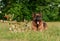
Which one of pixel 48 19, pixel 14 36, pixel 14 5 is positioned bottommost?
pixel 48 19

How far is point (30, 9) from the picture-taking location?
15398 mm

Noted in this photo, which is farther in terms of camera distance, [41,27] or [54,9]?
[54,9]

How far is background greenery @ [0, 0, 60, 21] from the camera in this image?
14.9m

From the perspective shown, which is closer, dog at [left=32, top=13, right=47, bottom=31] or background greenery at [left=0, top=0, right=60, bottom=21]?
dog at [left=32, top=13, right=47, bottom=31]

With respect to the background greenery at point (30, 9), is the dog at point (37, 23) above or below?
above

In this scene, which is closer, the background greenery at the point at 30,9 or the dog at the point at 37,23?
the dog at the point at 37,23

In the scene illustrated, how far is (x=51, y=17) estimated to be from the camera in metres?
15.3

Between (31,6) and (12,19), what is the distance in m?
1.50

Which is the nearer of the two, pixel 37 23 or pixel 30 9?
pixel 37 23

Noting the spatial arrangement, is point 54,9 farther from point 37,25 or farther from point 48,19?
point 37,25

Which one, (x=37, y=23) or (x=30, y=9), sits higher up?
(x=37, y=23)

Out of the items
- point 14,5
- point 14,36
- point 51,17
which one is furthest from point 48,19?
point 14,36

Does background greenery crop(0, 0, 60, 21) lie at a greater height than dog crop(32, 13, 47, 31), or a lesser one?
lesser

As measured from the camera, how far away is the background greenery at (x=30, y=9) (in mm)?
14859
